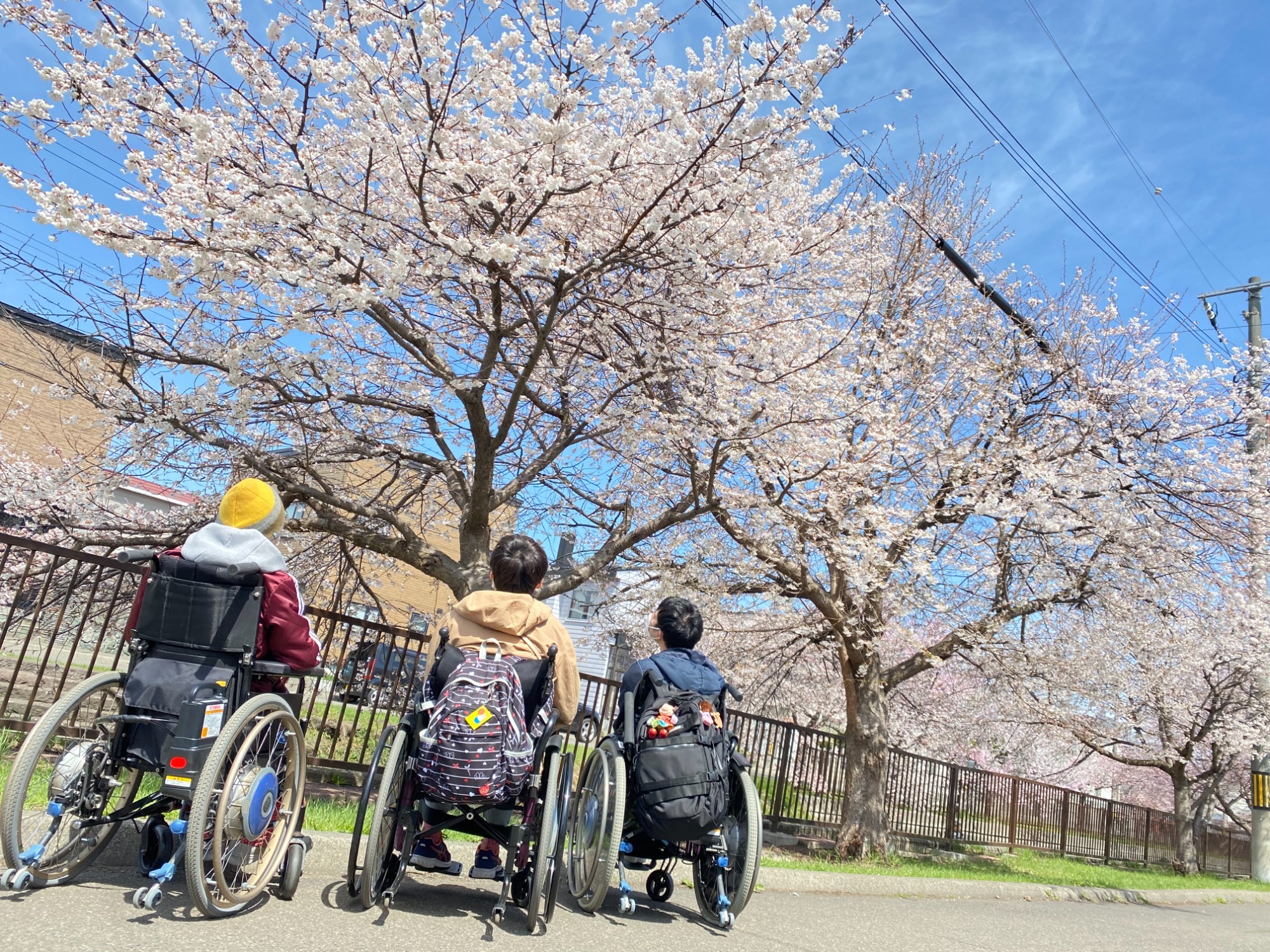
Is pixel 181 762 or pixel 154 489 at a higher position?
pixel 154 489

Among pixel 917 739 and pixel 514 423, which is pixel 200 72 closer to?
pixel 514 423

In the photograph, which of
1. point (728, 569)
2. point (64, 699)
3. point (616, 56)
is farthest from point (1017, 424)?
point (64, 699)

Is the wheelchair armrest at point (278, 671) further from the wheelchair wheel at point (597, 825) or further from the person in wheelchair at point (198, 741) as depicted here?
the wheelchair wheel at point (597, 825)

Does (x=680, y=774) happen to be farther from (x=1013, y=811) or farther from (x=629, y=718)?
(x=1013, y=811)

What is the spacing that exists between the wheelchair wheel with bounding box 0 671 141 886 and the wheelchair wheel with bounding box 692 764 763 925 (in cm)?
246

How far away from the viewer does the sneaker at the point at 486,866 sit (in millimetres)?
3252

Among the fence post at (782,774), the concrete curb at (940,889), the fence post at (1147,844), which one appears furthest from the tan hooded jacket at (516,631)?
the fence post at (1147,844)

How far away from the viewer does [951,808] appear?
12.7 m

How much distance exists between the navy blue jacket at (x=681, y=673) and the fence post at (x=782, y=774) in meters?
6.01

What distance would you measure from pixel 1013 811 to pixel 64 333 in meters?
15.7

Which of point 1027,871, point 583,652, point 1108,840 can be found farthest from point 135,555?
point 583,652

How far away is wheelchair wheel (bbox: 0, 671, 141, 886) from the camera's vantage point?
8.00ft

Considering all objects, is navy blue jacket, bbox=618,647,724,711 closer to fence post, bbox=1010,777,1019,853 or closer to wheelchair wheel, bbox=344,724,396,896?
wheelchair wheel, bbox=344,724,396,896

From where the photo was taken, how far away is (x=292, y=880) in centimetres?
293
